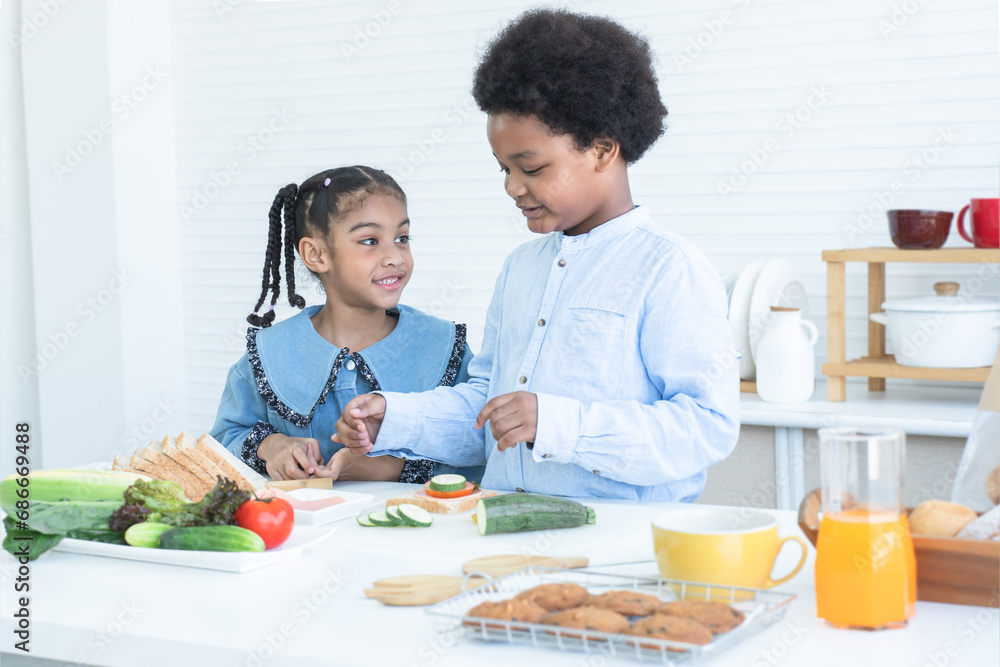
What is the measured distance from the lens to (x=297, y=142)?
159 inches

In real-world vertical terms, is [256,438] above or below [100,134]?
below

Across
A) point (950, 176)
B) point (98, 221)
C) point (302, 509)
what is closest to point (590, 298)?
point (302, 509)

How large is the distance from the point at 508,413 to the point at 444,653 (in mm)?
551

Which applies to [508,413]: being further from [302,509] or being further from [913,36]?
[913,36]

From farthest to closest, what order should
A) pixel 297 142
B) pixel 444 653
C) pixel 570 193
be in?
pixel 297 142
pixel 570 193
pixel 444 653

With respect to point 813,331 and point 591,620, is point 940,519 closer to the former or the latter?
point 591,620

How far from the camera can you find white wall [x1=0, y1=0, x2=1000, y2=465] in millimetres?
3012

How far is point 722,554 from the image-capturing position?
1029 millimetres

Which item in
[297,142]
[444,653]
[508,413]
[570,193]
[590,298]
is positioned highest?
[297,142]

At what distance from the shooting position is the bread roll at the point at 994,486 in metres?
1.14

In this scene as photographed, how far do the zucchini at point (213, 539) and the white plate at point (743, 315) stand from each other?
1842 millimetres

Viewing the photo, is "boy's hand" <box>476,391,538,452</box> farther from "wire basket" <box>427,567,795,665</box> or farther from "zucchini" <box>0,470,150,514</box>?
"zucchini" <box>0,470,150,514</box>

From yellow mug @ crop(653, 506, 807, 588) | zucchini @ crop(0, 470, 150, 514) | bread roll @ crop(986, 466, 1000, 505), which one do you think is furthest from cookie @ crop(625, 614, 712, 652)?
zucchini @ crop(0, 470, 150, 514)
